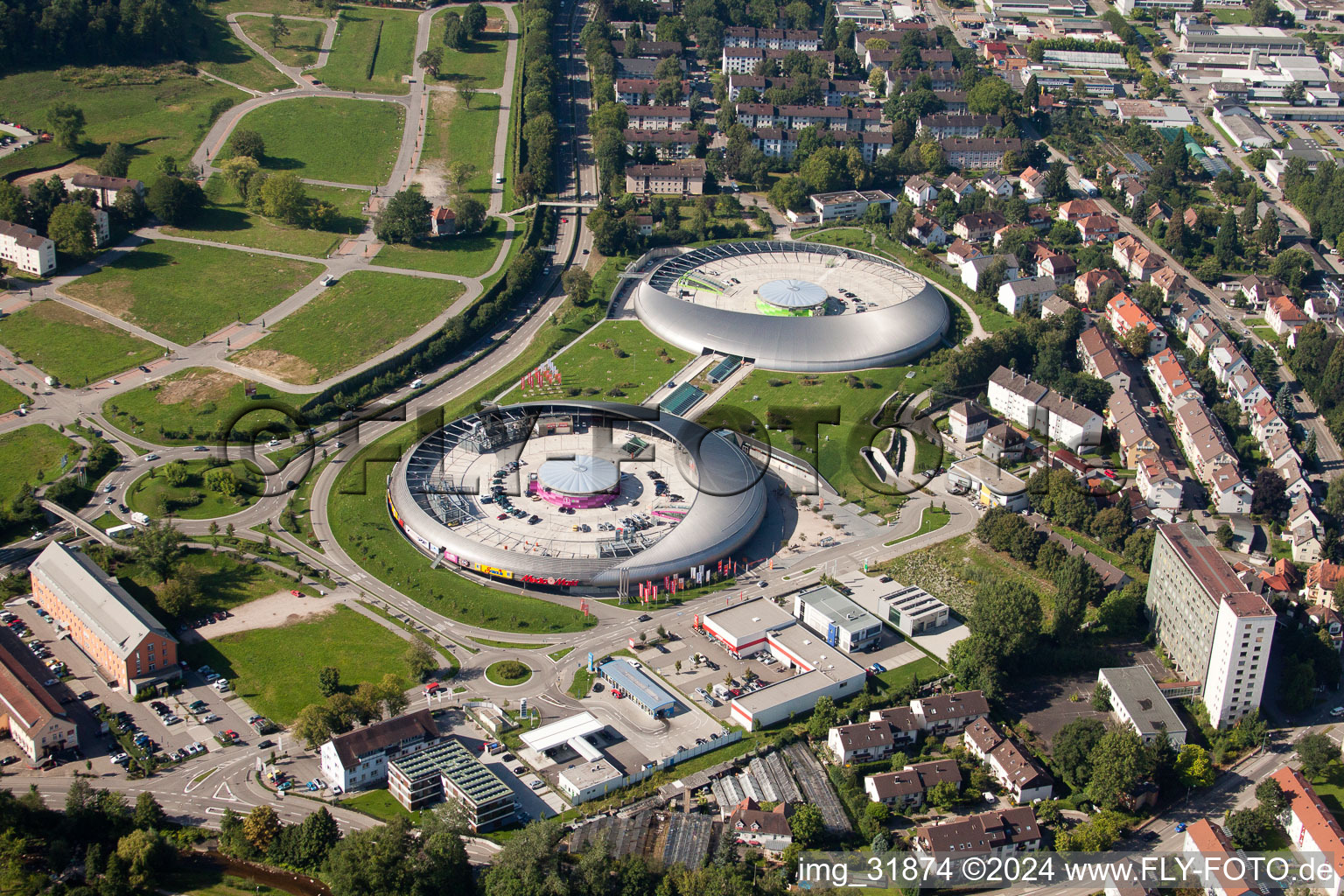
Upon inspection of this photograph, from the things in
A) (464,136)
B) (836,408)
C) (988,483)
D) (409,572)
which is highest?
(464,136)

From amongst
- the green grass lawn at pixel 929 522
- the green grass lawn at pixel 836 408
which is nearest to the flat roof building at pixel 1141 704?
the green grass lawn at pixel 929 522

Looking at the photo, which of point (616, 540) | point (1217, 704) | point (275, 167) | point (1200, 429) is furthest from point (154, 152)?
point (1217, 704)

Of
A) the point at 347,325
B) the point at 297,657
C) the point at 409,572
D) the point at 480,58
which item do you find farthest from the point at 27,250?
the point at 480,58

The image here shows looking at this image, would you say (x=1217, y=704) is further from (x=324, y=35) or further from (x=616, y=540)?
(x=324, y=35)

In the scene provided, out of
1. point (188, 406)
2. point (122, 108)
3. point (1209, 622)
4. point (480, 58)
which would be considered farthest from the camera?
point (480, 58)

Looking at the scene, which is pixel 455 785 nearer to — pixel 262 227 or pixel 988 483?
pixel 988 483

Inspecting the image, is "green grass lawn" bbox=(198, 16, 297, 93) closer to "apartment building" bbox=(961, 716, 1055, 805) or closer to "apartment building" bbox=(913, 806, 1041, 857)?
"apartment building" bbox=(961, 716, 1055, 805)
